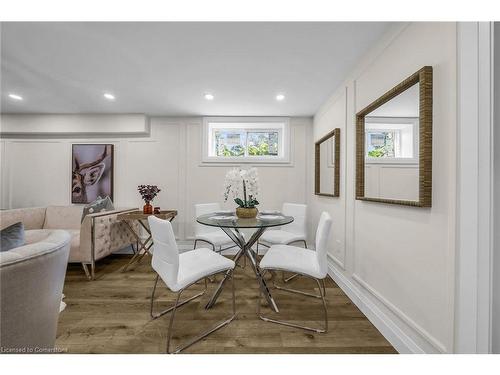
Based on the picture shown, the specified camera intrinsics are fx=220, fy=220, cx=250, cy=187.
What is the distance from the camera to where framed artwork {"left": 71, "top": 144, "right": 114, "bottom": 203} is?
12.4ft

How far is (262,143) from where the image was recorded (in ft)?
12.9

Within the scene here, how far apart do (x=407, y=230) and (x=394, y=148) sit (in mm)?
591

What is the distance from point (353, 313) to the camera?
200cm

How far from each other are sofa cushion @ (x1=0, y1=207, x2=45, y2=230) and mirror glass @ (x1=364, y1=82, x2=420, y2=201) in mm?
4567

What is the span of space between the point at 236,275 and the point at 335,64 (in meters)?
2.65

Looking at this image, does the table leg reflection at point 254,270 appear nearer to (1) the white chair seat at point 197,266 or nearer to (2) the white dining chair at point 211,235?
(1) the white chair seat at point 197,266

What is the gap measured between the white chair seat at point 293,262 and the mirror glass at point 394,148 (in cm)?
77

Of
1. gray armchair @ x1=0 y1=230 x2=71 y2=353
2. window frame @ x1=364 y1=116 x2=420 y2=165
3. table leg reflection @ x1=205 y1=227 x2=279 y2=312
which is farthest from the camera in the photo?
table leg reflection @ x1=205 y1=227 x2=279 y2=312

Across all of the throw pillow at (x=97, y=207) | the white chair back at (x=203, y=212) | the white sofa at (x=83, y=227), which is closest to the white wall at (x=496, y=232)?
the white chair back at (x=203, y=212)

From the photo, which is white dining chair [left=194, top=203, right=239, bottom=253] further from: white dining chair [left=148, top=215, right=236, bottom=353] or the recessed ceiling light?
the recessed ceiling light

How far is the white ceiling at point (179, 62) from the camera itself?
5.62 ft

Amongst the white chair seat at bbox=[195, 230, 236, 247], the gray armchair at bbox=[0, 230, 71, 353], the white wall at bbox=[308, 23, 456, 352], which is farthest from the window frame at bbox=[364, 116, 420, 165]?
the gray armchair at bbox=[0, 230, 71, 353]
